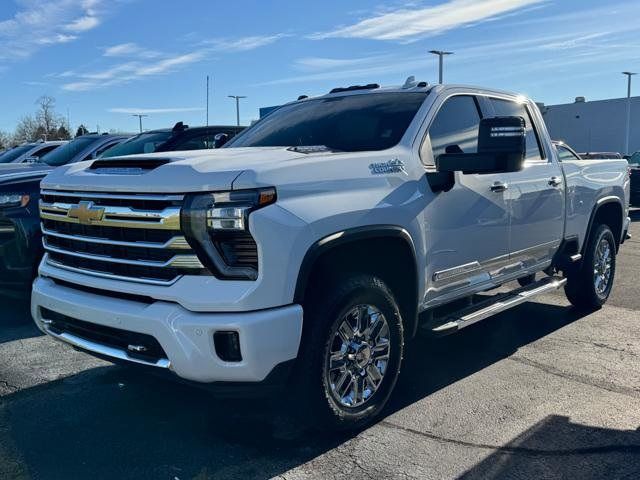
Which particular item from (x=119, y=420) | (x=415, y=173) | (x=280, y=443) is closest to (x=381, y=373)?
(x=280, y=443)

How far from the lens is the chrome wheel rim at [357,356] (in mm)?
3562

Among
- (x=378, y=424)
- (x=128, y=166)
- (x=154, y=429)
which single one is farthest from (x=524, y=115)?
(x=154, y=429)

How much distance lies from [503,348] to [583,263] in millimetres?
1595

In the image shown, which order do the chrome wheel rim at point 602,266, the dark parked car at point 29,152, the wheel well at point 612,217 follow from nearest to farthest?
the chrome wheel rim at point 602,266 < the wheel well at point 612,217 < the dark parked car at point 29,152

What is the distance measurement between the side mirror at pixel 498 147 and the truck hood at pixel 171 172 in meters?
1.04

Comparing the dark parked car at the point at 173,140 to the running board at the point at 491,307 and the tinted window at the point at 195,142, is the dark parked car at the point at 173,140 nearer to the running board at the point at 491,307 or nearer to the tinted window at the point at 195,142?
the tinted window at the point at 195,142

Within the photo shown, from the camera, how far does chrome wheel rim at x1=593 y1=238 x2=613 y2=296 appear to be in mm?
6496

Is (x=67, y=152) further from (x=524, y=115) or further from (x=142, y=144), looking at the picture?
A: (x=524, y=115)

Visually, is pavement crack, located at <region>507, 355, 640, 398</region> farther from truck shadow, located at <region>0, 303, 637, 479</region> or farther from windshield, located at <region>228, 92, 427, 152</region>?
windshield, located at <region>228, 92, 427, 152</region>

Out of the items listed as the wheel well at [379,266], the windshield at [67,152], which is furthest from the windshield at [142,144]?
the wheel well at [379,266]

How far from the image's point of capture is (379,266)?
12.9 ft

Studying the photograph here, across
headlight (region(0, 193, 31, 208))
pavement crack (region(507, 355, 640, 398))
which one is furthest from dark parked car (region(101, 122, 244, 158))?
pavement crack (region(507, 355, 640, 398))

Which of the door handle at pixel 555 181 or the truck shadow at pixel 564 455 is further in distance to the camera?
the door handle at pixel 555 181

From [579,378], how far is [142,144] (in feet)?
19.8
